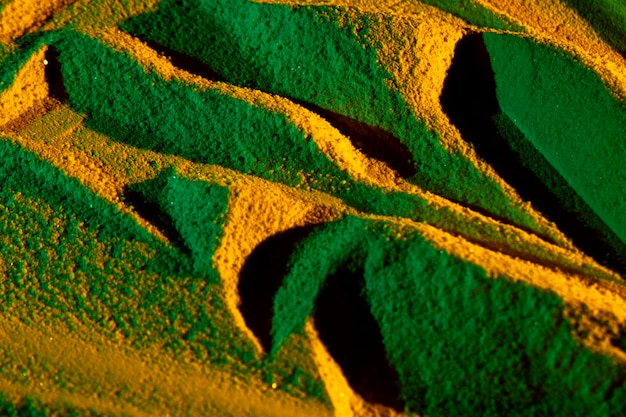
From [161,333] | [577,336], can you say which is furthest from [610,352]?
[161,333]

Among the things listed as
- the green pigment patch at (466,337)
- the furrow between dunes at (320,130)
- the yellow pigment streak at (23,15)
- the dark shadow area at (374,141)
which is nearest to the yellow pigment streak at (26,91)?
the yellow pigment streak at (23,15)

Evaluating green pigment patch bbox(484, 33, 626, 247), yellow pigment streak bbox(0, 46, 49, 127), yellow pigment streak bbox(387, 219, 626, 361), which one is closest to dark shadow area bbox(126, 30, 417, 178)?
yellow pigment streak bbox(387, 219, 626, 361)

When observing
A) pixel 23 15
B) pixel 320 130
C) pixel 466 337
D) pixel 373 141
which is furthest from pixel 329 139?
pixel 23 15

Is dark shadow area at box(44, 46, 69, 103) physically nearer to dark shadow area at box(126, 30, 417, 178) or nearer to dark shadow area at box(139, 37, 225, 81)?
dark shadow area at box(139, 37, 225, 81)

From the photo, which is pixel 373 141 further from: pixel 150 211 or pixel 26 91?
pixel 26 91

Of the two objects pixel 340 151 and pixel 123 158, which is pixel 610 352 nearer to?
pixel 340 151
